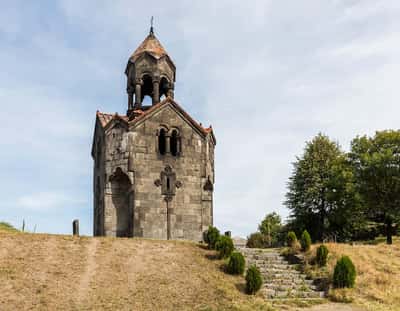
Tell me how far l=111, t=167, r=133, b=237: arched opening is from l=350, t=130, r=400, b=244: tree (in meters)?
18.8

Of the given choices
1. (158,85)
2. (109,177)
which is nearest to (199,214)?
(109,177)

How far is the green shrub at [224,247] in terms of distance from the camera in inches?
888

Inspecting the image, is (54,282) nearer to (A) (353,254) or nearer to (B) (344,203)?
(A) (353,254)

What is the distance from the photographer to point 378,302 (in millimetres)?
19094

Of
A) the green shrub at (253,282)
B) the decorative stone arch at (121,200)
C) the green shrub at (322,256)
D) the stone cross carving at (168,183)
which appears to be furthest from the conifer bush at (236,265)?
the decorative stone arch at (121,200)

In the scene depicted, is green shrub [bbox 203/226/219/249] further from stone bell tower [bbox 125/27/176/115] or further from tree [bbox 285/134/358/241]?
tree [bbox 285/134/358/241]

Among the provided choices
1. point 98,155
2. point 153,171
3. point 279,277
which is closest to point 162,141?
point 153,171

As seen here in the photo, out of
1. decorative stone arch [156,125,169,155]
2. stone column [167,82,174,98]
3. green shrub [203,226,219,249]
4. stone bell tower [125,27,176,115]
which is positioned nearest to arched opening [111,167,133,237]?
Answer: decorative stone arch [156,125,169,155]

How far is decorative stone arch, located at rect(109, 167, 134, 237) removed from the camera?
94.8 ft

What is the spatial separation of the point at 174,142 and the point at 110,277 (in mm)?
12520

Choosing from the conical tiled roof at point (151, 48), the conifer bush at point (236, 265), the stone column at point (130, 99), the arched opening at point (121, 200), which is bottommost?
the conifer bush at point (236, 265)

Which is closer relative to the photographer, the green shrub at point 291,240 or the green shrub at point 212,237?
the green shrub at point 212,237

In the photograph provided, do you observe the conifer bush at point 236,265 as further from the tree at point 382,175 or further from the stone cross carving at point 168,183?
the tree at point 382,175

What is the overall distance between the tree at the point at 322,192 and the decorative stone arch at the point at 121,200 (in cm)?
1839
